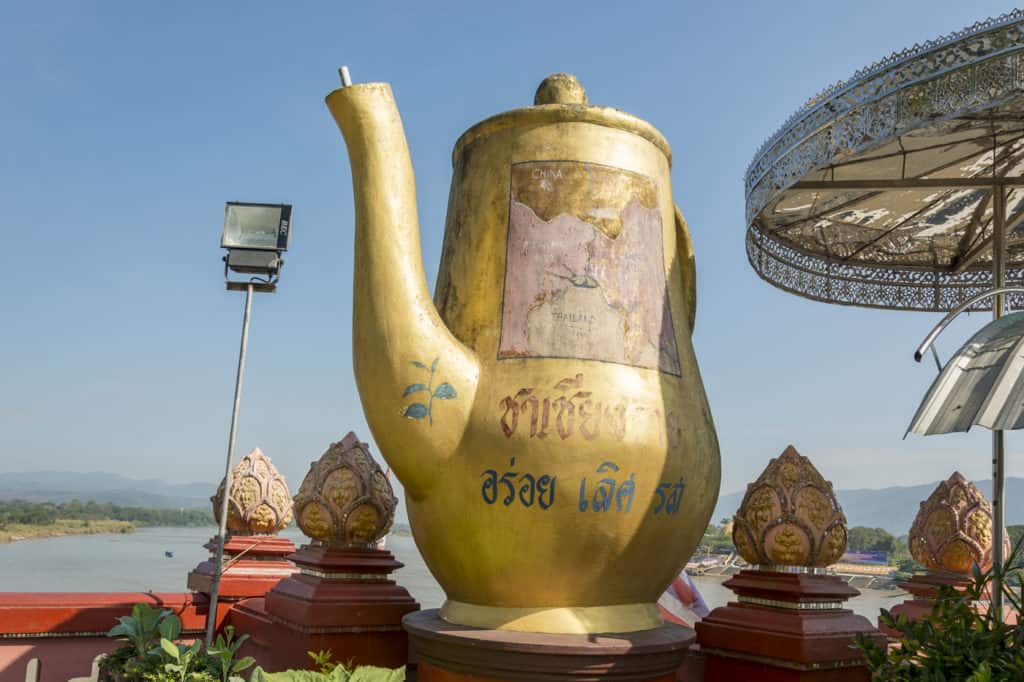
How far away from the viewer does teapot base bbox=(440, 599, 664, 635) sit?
13.1 feet

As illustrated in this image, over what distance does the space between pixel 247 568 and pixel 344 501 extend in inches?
70.6

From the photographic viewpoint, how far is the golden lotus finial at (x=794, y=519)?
4.96 meters

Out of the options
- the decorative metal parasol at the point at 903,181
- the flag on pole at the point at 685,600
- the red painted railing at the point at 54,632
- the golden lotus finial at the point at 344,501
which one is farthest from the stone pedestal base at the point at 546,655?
the flag on pole at the point at 685,600

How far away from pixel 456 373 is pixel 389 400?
1.10ft

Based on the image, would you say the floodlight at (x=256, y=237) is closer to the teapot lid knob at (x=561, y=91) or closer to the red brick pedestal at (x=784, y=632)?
the teapot lid knob at (x=561, y=91)

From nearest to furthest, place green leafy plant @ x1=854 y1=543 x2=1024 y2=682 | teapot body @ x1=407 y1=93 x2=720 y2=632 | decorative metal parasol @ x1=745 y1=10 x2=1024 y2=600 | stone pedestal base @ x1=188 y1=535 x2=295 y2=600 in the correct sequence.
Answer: green leafy plant @ x1=854 y1=543 x2=1024 y2=682, teapot body @ x1=407 y1=93 x2=720 y2=632, decorative metal parasol @ x1=745 y1=10 x2=1024 y2=600, stone pedestal base @ x1=188 y1=535 x2=295 y2=600

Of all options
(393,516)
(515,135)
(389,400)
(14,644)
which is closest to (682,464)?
(389,400)

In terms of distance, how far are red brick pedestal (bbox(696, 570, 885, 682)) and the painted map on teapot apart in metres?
1.55

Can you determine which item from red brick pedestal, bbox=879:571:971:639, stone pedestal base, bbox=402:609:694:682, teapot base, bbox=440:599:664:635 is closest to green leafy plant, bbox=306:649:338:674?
stone pedestal base, bbox=402:609:694:682

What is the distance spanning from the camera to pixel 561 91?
4719mm

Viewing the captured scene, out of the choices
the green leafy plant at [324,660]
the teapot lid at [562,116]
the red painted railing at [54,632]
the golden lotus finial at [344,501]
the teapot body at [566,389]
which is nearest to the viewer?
the teapot body at [566,389]

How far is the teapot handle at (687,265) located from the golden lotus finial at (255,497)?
12.2ft

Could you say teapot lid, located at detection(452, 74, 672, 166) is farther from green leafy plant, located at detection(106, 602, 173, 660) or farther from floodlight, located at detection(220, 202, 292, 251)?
green leafy plant, located at detection(106, 602, 173, 660)

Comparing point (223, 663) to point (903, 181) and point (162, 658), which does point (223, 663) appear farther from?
point (903, 181)
